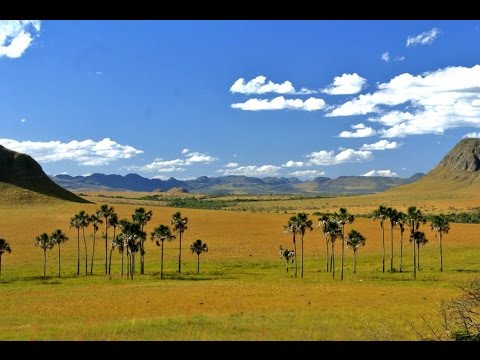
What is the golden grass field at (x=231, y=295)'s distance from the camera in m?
36.0

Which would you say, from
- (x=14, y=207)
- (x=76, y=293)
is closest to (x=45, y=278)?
(x=76, y=293)

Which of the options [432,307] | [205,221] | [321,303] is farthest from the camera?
[205,221]

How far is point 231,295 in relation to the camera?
57.6 meters

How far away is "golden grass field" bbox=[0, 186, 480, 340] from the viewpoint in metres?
36.0

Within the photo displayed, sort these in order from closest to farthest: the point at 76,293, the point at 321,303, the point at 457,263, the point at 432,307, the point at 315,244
A: the point at 432,307 < the point at 321,303 < the point at 76,293 < the point at 457,263 < the point at 315,244
